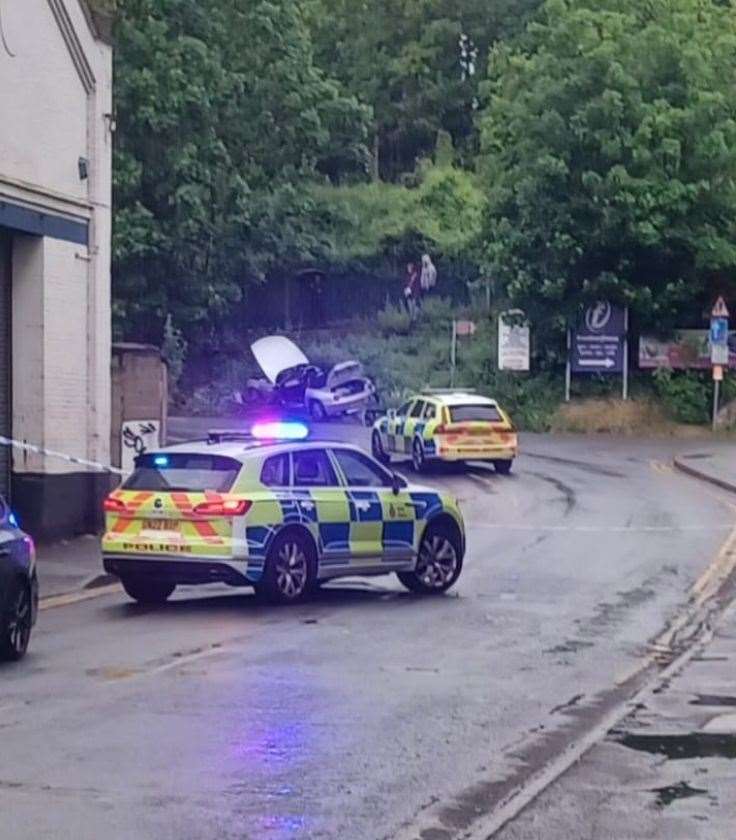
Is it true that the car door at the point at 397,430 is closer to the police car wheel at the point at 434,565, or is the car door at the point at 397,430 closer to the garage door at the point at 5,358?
the garage door at the point at 5,358

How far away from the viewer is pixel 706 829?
27.6ft

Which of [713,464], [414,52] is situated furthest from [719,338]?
[414,52]

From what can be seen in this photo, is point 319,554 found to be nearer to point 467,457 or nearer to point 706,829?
point 706,829

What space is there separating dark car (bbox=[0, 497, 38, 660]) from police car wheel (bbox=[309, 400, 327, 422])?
37.1 metres

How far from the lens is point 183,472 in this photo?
1767 centimetres

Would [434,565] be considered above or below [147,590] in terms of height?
above

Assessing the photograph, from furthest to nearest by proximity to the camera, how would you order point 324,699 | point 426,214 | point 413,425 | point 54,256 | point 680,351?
point 426,214, point 680,351, point 413,425, point 54,256, point 324,699

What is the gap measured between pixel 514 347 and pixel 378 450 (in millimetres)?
13434

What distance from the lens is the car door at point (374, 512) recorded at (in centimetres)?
1869

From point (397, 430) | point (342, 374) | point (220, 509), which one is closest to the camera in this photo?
point (220, 509)

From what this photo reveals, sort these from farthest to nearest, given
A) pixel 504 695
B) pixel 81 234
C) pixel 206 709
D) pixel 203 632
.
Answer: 1. pixel 81 234
2. pixel 203 632
3. pixel 504 695
4. pixel 206 709

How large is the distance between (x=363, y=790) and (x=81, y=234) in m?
16.7

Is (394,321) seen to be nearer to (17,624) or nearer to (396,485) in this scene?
(396,485)

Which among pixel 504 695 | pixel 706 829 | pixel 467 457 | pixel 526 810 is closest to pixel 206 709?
pixel 504 695
